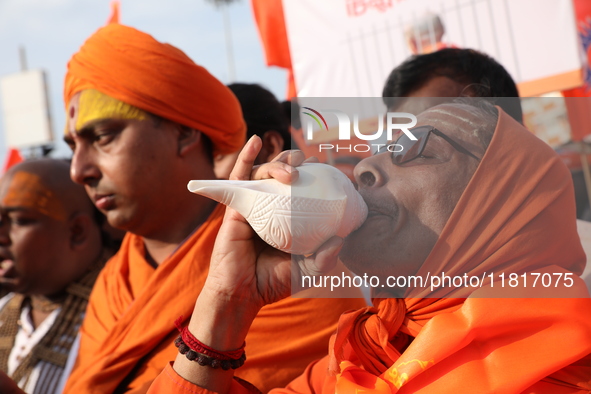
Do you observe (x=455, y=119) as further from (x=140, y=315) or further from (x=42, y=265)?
(x=42, y=265)

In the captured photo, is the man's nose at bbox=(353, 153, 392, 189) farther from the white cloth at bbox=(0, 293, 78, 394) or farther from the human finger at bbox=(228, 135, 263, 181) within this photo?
the white cloth at bbox=(0, 293, 78, 394)

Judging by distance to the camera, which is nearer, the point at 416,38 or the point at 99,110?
the point at 99,110

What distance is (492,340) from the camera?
1.16 meters

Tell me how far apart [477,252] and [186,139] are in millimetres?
1389

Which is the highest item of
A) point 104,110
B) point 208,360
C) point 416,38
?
point 416,38

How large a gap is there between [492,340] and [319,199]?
429mm

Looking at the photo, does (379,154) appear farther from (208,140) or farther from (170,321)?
(208,140)

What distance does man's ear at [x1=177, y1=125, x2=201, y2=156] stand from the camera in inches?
87.9

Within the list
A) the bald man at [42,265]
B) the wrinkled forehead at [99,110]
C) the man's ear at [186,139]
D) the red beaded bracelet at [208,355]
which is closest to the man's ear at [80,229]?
the bald man at [42,265]

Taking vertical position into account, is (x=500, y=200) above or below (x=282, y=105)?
below

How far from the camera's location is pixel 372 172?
3.79ft

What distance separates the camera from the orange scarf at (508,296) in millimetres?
1108

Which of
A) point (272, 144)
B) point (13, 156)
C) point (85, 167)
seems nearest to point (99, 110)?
point (85, 167)

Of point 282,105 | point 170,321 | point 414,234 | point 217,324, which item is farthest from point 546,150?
point 282,105
